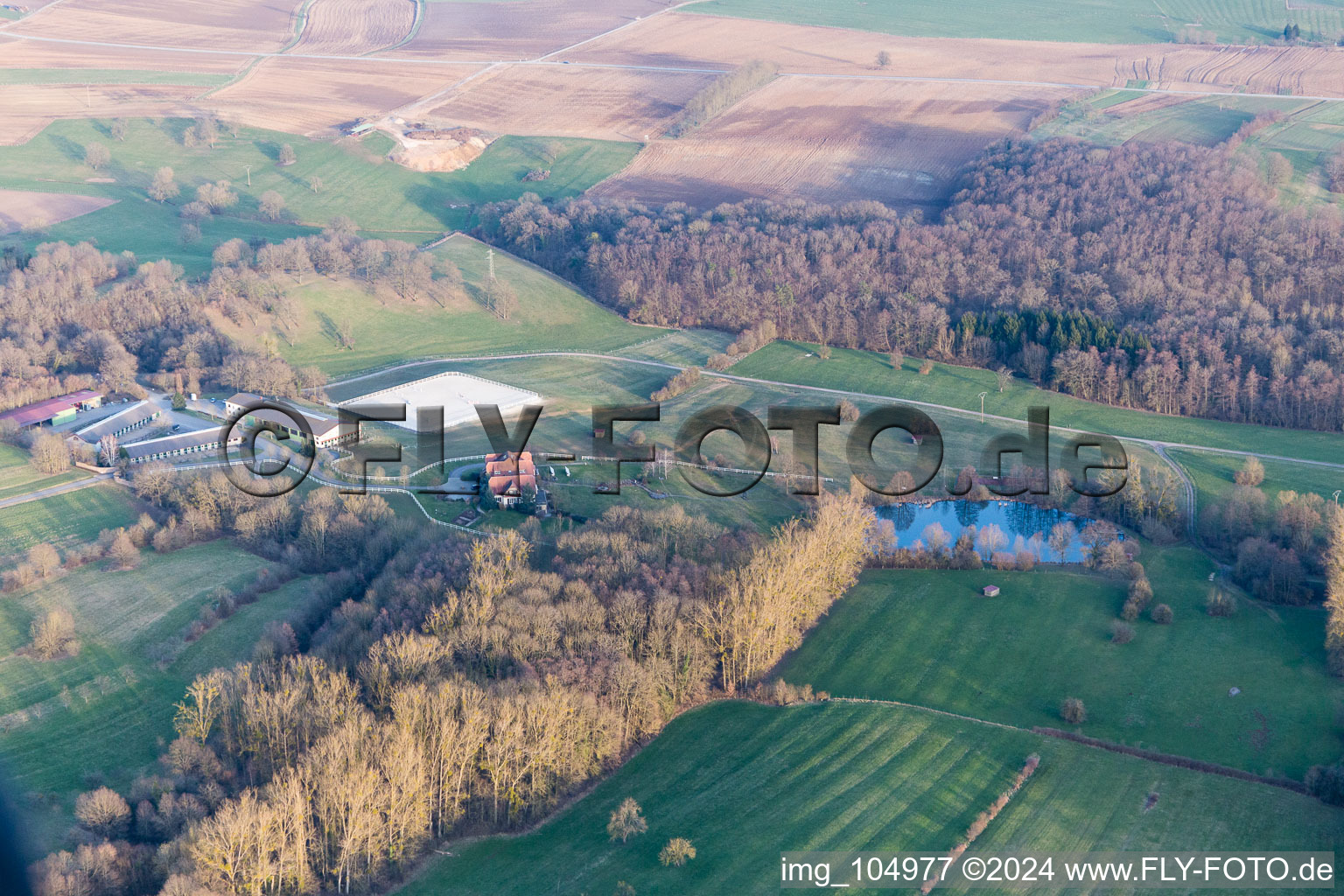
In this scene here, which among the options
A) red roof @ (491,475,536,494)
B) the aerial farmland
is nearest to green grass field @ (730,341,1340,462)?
the aerial farmland

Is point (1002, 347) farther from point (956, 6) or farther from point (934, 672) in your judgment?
point (956, 6)

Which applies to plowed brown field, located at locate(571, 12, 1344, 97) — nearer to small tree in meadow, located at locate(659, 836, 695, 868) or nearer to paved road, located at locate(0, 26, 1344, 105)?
paved road, located at locate(0, 26, 1344, 105)

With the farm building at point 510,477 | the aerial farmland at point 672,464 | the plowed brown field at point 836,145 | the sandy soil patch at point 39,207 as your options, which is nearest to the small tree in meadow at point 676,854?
the aerial farmland at point 672,464

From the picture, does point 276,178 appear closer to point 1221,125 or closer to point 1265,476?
point 1221,125

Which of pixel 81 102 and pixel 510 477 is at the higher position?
pixel 81 102

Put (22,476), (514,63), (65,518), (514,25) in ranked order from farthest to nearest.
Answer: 1. (514,25)
2. (514,63)
3. (22,476)
4. (65,518)

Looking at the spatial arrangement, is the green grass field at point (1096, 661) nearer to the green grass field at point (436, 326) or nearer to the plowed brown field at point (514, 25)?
the green grass field at point (436, 326)

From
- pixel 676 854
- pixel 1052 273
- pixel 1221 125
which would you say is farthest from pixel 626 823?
pixel 1221 125
